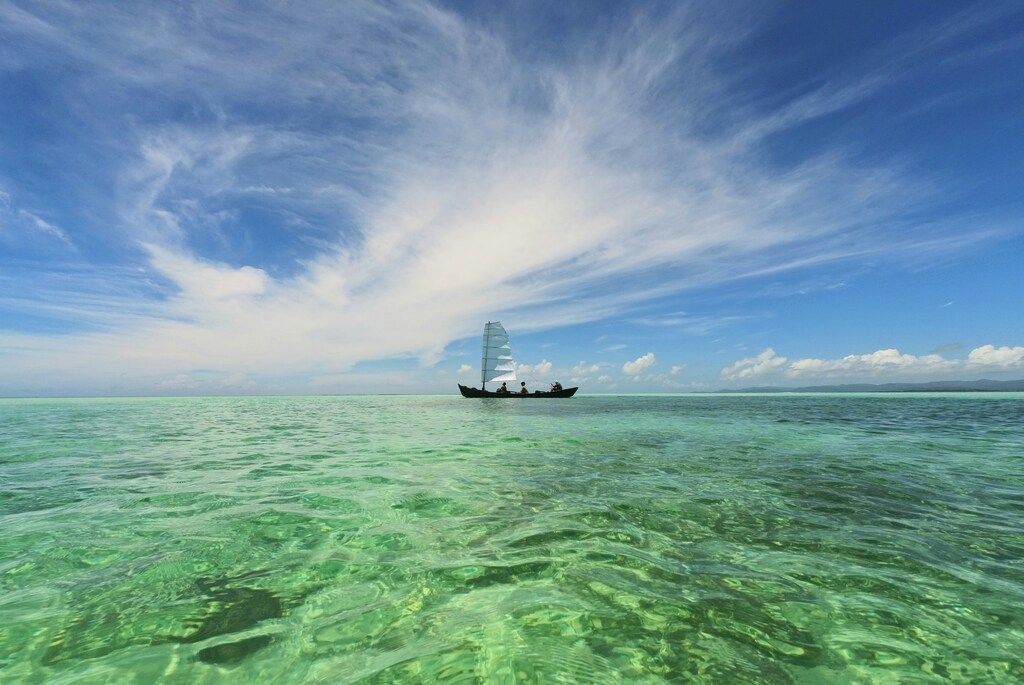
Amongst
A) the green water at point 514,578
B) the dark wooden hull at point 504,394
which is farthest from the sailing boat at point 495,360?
the green water at point 514,578

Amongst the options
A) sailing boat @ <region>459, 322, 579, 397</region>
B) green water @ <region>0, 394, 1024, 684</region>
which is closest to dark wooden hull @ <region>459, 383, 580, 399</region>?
sailing boat @ <region>459, 322, 579, 397</region>

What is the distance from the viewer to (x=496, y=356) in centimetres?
9894

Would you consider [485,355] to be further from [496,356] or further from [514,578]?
[514,578]

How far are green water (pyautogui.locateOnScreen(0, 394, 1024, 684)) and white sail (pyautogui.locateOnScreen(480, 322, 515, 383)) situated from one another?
283ft

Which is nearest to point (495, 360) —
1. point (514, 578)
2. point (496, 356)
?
point (496, 356)

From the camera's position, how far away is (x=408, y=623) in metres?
4.38

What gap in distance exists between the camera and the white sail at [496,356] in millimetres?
98250

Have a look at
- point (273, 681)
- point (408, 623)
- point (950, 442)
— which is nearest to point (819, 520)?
point (408, 623)

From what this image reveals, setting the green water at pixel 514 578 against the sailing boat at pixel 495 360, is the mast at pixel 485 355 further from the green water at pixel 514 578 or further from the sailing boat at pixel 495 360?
the green water at pixel 514 578

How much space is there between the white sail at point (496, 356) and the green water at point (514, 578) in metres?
86.4

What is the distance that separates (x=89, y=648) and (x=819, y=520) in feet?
31.9

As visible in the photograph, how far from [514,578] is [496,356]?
3685 inches

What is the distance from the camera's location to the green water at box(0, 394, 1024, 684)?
3.76 m

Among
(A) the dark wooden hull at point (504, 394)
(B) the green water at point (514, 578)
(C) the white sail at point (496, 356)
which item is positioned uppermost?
(C) the white sail at point (496, 356)
